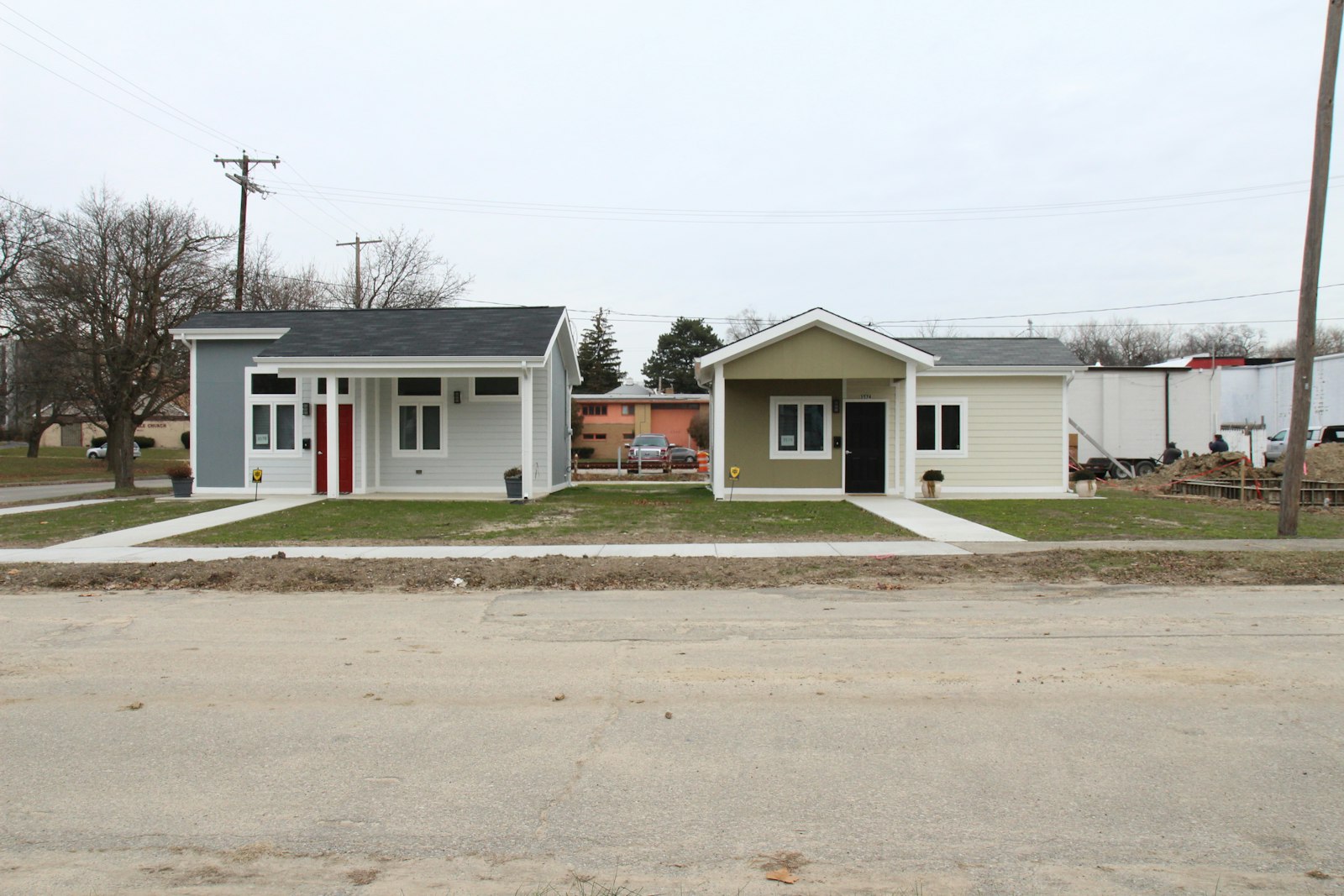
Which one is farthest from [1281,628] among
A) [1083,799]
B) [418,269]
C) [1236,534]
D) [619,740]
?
[418,269]

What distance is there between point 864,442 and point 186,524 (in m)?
15.5

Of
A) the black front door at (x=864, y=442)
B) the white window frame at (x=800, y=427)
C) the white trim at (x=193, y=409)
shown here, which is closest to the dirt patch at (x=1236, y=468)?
the black front door at (x=864, y=442)

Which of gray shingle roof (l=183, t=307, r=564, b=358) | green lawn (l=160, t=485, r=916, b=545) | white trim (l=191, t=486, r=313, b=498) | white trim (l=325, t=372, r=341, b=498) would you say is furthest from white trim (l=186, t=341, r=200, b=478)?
green lawn (l=160, t=485, r=916, b=545)

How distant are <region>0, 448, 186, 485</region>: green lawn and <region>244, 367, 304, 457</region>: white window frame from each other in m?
19.3

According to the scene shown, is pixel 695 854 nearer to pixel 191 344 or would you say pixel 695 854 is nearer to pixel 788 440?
pixel 788 440

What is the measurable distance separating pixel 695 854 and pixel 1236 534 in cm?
1448

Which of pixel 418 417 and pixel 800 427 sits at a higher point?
pixel 418 417

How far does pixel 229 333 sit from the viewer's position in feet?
74.9

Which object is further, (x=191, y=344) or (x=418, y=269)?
(x=418, y=269)

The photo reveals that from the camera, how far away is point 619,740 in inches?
204

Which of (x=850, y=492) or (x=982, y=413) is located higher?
(x=982, y=413)

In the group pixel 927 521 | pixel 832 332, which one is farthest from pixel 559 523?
pixel 832 332

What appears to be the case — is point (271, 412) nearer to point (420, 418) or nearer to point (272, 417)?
point (272, 417)

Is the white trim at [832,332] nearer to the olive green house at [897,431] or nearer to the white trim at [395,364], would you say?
the olive green house at [897,431]
